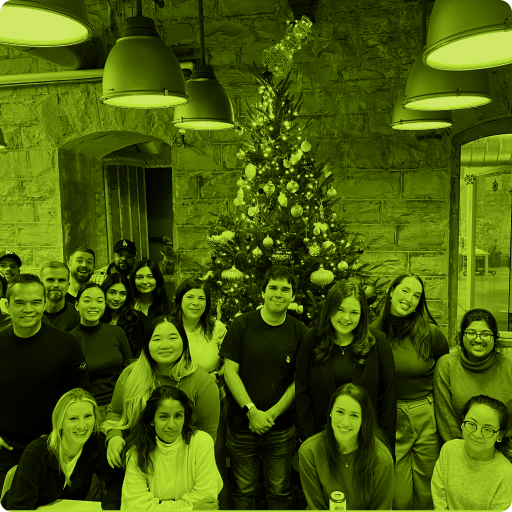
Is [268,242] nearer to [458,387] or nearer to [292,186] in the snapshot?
[292,186]

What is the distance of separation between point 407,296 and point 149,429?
1494 mm

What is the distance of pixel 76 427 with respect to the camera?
209 cm

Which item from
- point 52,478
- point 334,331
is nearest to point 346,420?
point 334,331

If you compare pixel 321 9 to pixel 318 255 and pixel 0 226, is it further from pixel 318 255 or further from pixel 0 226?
pixel 0 226

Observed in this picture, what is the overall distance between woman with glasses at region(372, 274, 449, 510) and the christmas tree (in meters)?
0.97

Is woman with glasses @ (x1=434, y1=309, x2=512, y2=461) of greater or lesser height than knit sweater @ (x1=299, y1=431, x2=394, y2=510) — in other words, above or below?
above

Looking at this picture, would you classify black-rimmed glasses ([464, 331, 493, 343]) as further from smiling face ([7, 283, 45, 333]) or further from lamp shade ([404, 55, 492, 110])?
smiling face ([7, 283, 45, 333])

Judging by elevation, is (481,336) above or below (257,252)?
below

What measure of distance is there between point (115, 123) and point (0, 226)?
1.83m

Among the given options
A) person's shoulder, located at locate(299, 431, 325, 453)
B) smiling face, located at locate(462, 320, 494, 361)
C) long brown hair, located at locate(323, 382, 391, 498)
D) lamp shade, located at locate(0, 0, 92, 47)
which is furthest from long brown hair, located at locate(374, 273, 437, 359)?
lamp shade, located at locate(0, 0, 92, 47)

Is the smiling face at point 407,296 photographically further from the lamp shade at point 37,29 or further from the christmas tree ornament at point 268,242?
the lamp shade at point 37,29

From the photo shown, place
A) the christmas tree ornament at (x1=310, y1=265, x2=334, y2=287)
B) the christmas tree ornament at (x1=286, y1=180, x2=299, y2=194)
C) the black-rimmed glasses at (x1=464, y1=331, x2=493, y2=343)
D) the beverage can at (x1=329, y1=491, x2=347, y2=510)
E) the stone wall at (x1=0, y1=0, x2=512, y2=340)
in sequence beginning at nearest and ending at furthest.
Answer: the beverage can at (x1=329, y1=491, x2=347, y2=510), the black-rimmed glasses at (x1=464, y1=331, x2=493, y2=343), the christmas tree ornament at (x1=310, y1=265, x2=334, y2=287), the christmas tree ornament at (x1=286, y1=180, x2=299, y2=194), the stone wall at (x1=0, y1=0, x2=512, y2=340)

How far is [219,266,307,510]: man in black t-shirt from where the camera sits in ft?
8.27

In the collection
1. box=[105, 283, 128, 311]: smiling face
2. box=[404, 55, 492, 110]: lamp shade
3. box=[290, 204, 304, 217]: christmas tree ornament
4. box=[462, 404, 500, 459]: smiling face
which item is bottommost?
box=[462, 404, 500, 459]: smiling face
